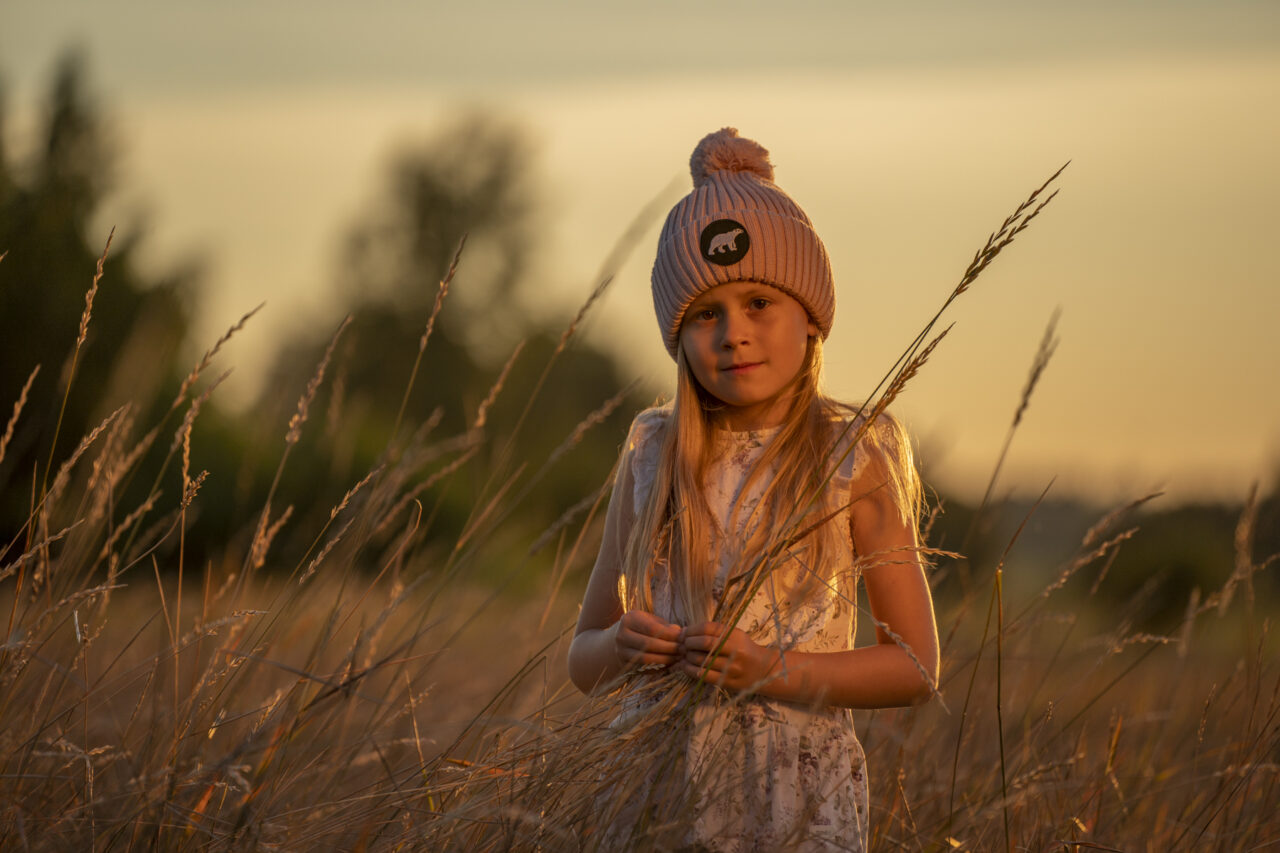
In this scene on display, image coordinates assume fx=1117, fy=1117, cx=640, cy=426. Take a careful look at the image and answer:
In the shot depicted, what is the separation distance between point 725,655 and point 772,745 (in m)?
0.32

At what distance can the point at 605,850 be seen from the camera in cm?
173

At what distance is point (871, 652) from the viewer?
6.34ft

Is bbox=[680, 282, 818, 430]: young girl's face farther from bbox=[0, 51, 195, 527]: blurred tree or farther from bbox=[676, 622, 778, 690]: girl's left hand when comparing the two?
bbox=[0, 51, 195, 527]: blurred tree

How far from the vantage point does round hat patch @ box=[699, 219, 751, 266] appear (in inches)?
88.0

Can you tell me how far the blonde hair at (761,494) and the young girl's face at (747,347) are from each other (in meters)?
0.05

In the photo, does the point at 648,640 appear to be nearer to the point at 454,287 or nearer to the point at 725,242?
the point at 725,242

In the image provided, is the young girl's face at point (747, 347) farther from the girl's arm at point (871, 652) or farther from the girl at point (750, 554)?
the girl's arm at point (871, 652)

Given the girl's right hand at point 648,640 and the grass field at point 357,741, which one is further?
the girl's right hand at point 648,640

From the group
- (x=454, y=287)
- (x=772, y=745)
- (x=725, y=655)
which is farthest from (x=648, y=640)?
(x=454, y=287)

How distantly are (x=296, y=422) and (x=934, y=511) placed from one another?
1.22 meters

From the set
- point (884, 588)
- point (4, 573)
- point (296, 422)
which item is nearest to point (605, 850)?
point (884, 588)

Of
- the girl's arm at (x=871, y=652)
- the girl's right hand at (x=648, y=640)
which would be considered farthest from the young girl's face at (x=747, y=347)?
the girl's right hand at (x=648, y=640)

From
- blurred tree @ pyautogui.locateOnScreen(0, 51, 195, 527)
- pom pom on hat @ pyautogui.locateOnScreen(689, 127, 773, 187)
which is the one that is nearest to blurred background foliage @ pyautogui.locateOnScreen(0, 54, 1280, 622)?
blurred tree @ pyautogui.locateOnScreen(0, 51, 195, 527)

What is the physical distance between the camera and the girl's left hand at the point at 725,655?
1.76 m
